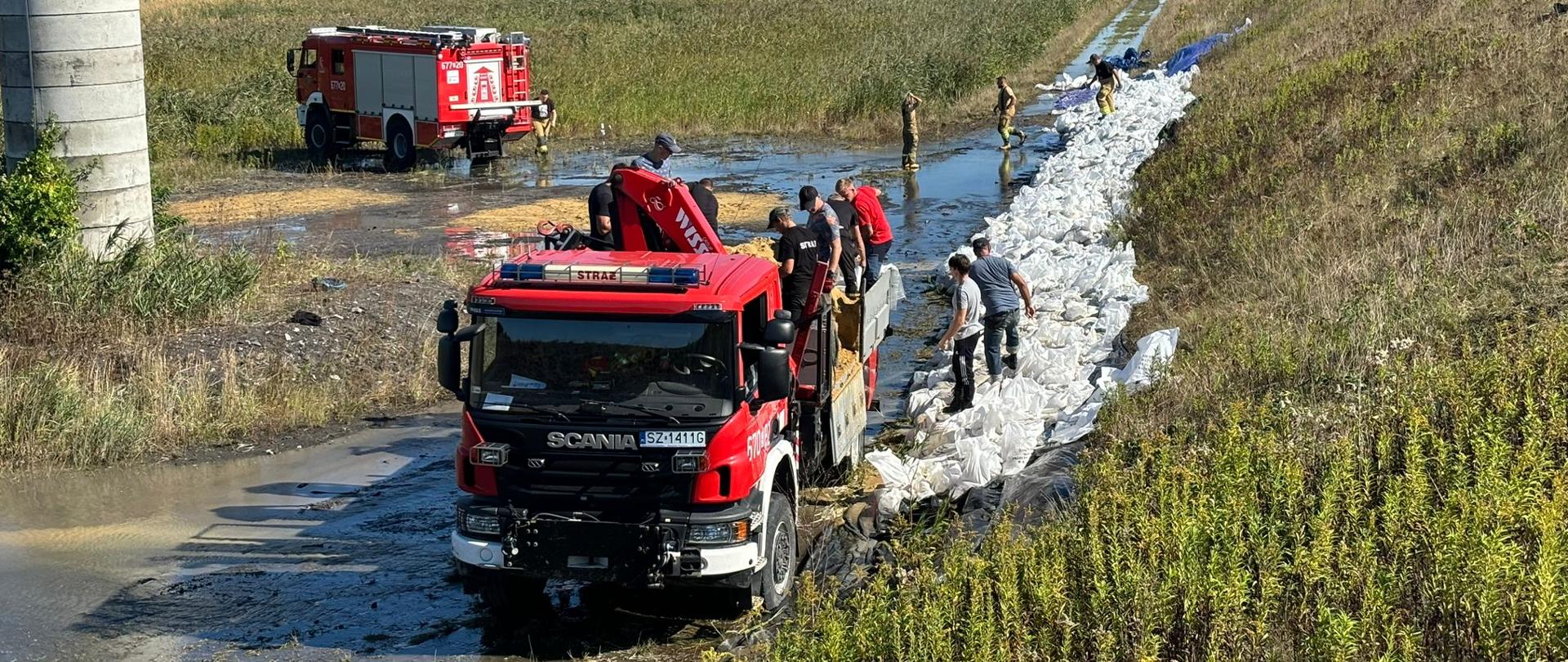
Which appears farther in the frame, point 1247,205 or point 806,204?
point 1247,205

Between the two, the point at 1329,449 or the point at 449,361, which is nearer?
the point at 1329,449

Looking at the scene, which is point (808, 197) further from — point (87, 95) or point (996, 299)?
point (87, 95)

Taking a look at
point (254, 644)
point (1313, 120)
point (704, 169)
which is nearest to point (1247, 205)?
point (1313, 120)

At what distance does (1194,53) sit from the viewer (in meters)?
35.6

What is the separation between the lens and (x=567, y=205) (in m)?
24.2

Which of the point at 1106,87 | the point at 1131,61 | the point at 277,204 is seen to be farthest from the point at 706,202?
the point at 1131,61

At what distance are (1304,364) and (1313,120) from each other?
938cm

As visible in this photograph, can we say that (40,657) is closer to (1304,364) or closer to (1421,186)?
(1304,364)

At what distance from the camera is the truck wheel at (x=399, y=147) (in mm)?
28500

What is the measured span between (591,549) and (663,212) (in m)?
2.79

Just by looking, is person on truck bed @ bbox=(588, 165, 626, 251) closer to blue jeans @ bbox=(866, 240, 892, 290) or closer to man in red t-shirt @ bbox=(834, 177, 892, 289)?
man in red t-shirt @ bbox=(834, 177, 892, 289)

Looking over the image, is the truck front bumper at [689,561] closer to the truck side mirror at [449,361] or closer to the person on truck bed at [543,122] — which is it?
the truck side mirror at [449,361]

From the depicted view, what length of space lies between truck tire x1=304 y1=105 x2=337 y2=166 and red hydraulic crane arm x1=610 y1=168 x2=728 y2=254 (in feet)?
69.0

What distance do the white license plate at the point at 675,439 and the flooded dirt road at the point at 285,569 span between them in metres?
1.19
